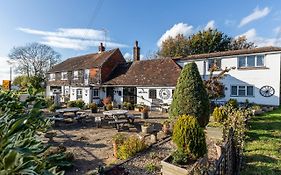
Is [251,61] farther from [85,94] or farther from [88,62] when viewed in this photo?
[88,62]

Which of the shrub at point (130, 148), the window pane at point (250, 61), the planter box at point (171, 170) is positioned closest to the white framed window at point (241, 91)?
the window pane at point (250, 61)

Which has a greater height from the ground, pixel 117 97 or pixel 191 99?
pixel 191 99

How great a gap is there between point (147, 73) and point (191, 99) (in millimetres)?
16743

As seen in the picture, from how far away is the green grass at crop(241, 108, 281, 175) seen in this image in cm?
709

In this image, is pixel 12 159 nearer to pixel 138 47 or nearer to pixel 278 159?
pixel 278 159

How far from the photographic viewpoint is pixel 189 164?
6.73m

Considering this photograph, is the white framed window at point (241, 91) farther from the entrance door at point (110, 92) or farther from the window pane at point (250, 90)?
the entrance door at point (110, 92)

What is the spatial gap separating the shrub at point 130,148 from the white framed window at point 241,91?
61.1ft

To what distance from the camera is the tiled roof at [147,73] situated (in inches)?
982

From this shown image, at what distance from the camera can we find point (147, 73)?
27.8 meters

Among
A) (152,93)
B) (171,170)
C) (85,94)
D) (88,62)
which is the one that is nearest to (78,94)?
(85,94)

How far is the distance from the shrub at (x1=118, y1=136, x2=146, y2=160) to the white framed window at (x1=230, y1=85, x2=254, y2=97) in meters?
18.6

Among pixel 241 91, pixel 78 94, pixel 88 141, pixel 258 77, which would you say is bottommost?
pixel 88 141

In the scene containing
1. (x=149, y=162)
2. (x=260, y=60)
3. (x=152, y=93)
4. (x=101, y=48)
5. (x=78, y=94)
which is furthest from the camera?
(x=101, y=48)
